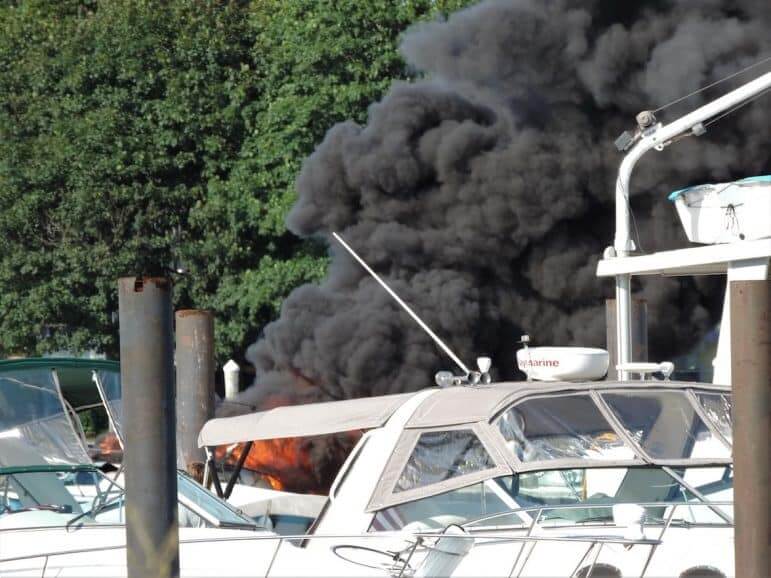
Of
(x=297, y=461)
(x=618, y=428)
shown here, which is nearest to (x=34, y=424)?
(x=618, y=428)

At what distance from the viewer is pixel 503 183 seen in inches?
714

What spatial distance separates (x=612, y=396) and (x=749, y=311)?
8.59 ft

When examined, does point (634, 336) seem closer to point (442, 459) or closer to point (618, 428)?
point (618, 428)

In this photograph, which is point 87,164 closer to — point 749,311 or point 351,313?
point 351,313

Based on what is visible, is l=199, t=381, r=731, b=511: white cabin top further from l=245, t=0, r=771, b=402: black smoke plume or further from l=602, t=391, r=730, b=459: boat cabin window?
l=245, t=0, r=771, b=402: black smoke plume

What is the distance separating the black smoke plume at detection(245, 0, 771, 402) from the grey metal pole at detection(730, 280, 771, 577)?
13017 millimetres

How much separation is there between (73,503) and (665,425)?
12.4 ft

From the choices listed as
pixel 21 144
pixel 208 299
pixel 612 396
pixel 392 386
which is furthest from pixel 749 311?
pixel 21 144

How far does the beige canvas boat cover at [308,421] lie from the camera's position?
7.34m

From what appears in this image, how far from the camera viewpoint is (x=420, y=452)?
22.6ft

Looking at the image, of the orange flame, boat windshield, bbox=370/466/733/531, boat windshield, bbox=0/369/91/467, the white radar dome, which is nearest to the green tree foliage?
the orange flame

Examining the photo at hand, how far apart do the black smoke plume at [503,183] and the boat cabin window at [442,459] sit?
1064 centimetres

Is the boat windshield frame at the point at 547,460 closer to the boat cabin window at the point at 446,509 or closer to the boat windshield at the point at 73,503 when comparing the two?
the boat cabin window at the point at 446,509

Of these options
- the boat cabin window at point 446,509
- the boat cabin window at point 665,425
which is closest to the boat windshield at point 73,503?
the boat cabin window at point 446,509
